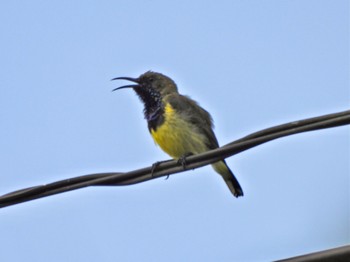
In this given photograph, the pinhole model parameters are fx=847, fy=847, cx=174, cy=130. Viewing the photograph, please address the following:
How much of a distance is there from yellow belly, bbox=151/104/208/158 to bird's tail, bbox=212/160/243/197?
531 mm

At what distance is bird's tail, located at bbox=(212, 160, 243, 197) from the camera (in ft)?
34.3

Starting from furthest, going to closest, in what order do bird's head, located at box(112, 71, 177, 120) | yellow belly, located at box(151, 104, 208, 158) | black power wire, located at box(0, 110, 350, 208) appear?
bird's head, located at box(112, 71, 177, 120)
yellow belly, located at box(151, 104, 208, 158)
black power wire, located at box(0, 110, 350, 208)

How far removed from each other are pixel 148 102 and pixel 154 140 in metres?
0.71

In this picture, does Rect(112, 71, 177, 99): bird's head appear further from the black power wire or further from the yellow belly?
the black power wire

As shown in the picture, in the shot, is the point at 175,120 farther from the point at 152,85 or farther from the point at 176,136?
the point at 152,85

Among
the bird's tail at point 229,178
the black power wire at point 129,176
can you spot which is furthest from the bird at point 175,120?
the black power wire at point 129,176

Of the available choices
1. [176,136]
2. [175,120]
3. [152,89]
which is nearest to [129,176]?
[176,136]

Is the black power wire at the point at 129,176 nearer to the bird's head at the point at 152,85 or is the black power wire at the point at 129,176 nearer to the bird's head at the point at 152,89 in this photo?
the bird's head at the point at 152,89

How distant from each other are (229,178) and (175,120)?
1136 millimetres

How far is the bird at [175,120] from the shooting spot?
32.2 feet

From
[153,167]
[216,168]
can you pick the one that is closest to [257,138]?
[153,167]

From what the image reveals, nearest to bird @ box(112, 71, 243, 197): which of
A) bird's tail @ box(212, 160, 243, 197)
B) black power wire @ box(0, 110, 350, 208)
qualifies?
bird's tail @ box(212, 160, 243, 197)

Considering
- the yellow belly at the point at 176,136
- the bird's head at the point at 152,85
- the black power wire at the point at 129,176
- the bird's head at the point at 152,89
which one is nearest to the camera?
the black power wire at the point at 129,176

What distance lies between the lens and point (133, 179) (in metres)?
5.78
